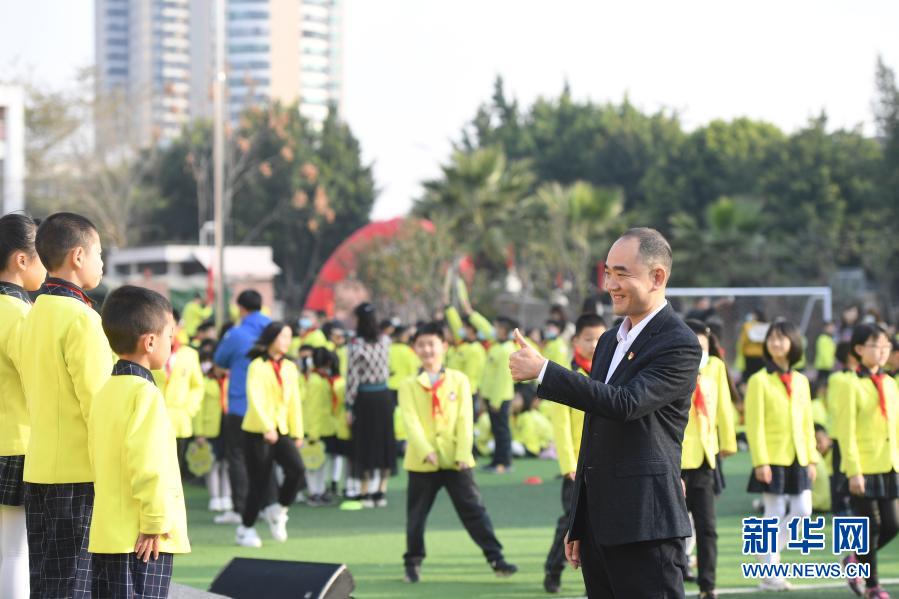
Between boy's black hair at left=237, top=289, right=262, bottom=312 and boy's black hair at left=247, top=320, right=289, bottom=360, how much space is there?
659 millimetres

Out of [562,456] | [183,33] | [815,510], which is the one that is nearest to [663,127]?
[815,510]

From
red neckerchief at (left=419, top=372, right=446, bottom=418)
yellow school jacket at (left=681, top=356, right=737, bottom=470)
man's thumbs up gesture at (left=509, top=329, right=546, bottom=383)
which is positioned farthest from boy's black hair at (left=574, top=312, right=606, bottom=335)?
man's thumbs up gesture at (left=509, top=329, right=546, bottom=383)

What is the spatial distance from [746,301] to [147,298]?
24.8 meters

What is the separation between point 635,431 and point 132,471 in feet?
6.06

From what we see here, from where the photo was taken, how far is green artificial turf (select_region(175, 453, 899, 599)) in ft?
26.3

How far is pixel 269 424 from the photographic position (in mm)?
9398

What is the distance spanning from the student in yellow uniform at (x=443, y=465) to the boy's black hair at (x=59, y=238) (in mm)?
3529

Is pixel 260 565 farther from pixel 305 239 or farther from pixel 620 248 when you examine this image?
pixel 305 239

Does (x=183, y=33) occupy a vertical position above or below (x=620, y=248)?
above

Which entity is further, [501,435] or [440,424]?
[501,435]

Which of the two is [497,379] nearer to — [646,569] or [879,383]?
[879,383]

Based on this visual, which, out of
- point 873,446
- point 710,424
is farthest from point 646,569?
point 873,446

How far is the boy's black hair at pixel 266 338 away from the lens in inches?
379

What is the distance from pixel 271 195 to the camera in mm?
53250
